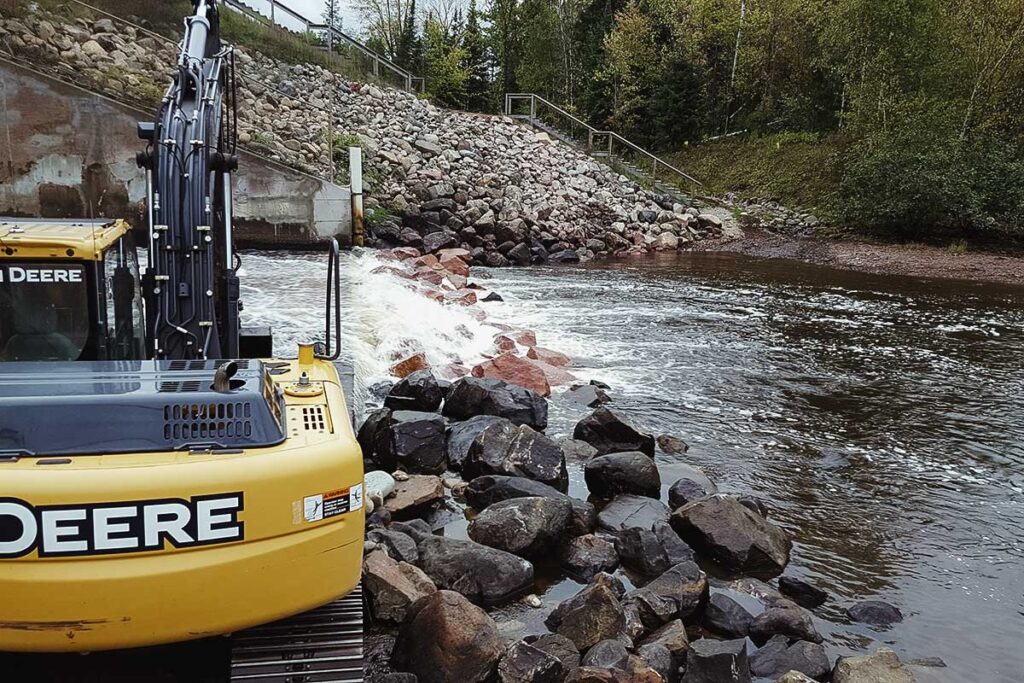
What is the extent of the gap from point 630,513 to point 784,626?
6.26 feet

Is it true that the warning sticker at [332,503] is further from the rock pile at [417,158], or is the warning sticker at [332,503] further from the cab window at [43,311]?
the rock pile at [417,158]

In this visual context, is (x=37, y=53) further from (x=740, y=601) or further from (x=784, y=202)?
(x=784, y=202)

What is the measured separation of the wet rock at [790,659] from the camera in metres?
5.04

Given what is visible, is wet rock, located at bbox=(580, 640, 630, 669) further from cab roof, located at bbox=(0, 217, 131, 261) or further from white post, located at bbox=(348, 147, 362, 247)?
white post, located at bbox=(348, 147, 362, 247)

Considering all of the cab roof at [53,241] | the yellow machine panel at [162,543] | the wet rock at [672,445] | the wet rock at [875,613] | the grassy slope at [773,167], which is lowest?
the wet rock at [875,613]

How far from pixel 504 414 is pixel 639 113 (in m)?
35.0

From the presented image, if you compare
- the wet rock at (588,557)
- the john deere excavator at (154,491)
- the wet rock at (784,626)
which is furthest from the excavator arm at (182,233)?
the wet rock at (784,626)

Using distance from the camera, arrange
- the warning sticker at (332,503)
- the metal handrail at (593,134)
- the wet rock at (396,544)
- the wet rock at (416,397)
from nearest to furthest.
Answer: the warning sticker at (332,503) < the wet rock at (396,544) < the wet rock at (416,397) < the metal handrail at (593,134)

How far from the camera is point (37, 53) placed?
19625 mm

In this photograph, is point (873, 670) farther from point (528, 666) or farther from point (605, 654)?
point (528, 666)

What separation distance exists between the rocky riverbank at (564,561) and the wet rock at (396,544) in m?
0.01

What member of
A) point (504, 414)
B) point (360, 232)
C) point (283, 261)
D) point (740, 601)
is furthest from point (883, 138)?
point (740, 601)

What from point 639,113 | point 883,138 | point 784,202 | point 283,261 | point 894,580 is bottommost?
point 894,580

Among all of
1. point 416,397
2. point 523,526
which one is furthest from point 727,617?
point 416,397
